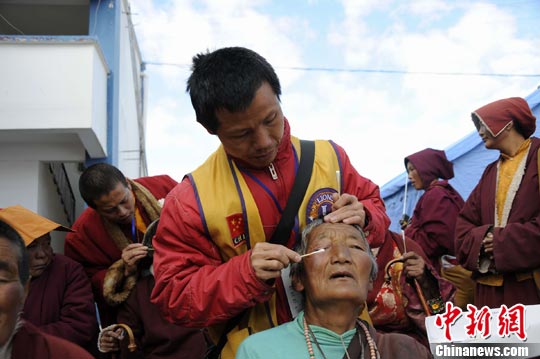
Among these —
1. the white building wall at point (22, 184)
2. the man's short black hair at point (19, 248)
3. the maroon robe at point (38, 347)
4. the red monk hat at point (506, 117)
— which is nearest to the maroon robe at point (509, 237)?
the red monk hat at point (506, 117)

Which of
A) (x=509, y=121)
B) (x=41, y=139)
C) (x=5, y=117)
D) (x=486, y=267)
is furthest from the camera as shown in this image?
(x=41, y=139)

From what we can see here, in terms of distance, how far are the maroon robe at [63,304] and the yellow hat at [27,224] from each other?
0.30 meters

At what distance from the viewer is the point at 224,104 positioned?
2.17 m

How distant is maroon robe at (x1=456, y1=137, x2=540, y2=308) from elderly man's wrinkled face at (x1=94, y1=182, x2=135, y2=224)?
2220mm

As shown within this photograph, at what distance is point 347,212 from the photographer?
224 cm

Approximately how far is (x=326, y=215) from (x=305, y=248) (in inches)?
8.6

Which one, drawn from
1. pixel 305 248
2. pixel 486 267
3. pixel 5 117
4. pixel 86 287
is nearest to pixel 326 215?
pixel 305 248

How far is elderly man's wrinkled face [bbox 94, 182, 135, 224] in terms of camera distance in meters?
3.91

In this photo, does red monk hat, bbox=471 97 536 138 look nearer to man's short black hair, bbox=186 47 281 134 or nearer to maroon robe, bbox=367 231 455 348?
maroon robe, bbox=367 231 455 348

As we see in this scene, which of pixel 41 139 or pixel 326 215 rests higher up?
pixel 41 139

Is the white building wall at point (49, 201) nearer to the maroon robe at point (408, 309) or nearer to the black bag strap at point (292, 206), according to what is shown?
the maroon robe at point (408, 309)

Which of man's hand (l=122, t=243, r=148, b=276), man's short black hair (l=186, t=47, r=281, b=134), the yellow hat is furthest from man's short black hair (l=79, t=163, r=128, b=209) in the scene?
man's short black hair (l=186, t=47, r=281, b=134)

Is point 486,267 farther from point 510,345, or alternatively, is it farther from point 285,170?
point 285,170

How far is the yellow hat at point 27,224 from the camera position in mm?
3438
